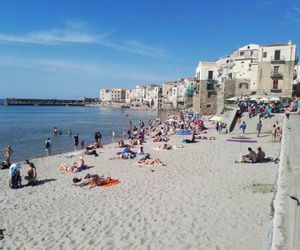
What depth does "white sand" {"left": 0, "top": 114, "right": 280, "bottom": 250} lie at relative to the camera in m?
8.41

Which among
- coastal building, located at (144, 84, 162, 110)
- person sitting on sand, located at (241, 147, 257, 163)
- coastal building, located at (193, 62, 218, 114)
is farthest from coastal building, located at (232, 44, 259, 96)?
coastal building, located at (144, 84, 162, 110)

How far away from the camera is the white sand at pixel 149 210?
8.41m

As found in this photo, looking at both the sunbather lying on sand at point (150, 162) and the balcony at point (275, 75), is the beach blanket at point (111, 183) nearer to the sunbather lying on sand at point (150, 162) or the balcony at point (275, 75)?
the sunbather lying on sand at point (150, 162)

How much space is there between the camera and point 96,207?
11.1 metres

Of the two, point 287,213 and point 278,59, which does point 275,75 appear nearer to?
point 278,59

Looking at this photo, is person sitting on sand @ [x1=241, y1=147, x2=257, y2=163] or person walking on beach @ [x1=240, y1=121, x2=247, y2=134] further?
person walking on beach @ [x1=240, y1=121, x2=247, y2=134]

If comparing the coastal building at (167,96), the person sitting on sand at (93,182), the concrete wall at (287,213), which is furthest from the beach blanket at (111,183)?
the coastal building at (167,96)

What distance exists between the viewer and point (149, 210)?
10547 mm

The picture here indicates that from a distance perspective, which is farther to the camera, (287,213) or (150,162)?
(150,162)

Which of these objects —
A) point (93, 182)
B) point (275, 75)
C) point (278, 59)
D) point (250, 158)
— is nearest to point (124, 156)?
point (93, 182)

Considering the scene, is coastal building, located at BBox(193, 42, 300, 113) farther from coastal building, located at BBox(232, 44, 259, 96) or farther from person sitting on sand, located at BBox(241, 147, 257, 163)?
person sitting on sand, located at BBox(241, 147, 257, 163)

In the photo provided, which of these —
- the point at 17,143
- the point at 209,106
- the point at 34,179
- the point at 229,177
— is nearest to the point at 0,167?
the point at 34,179

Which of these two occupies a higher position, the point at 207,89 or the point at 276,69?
the point at 276,69

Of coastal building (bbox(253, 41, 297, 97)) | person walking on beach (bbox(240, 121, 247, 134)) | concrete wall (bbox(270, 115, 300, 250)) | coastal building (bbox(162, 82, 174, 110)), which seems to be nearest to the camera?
concrete wall (bbox(270, 115, 300, 250))
